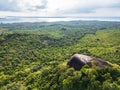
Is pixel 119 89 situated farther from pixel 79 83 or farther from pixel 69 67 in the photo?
pixel 69 67

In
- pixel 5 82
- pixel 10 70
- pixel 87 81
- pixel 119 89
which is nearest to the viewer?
pixel 119 89

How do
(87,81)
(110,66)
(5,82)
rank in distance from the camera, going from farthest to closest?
(5,82)
(110,66)
(87,81)

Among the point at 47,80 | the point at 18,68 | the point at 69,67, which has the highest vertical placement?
the point at 69,67

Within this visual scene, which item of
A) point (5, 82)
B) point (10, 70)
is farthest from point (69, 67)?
point (10, 70)

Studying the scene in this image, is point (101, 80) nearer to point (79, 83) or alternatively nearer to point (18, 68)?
point (79, 83)

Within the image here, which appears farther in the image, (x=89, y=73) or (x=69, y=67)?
(x=69, y=67)

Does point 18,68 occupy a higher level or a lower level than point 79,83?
lower

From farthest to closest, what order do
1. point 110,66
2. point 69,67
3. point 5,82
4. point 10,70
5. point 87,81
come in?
point 10,70 → point 5,82 → point 69,67 → point 110,66 → point 87,81

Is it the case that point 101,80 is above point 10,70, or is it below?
above

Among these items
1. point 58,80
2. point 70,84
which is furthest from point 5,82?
point 70,84
